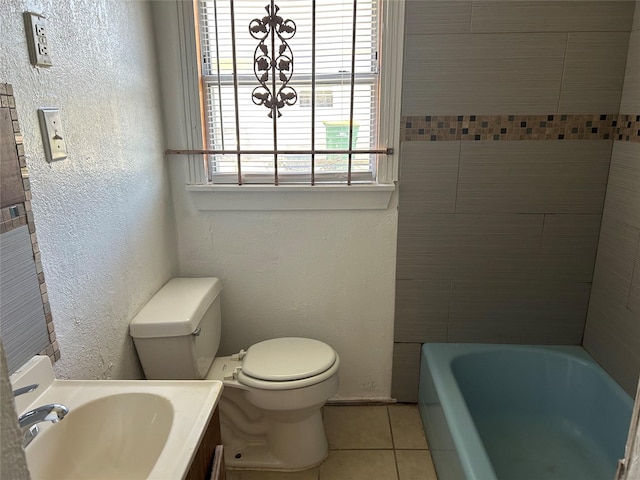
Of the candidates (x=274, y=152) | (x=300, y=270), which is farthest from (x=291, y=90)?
(x=300, y=270)

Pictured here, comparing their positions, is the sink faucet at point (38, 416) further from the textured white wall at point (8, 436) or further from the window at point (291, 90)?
the window at point (291, 90)

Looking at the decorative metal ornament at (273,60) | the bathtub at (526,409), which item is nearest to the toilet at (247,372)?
the bathtub at (526,409)

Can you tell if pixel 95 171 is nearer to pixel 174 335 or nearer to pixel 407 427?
pixel 174 335

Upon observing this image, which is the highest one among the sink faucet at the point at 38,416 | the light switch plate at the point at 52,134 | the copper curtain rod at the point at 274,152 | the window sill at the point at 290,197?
the light switch plate at the point at 52,134

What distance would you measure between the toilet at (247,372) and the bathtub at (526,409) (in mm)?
457

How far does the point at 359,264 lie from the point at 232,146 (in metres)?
0.76

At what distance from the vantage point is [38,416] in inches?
36.1

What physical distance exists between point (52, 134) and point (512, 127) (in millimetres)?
1630

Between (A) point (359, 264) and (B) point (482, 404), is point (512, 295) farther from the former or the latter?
(A) point (359, 264)

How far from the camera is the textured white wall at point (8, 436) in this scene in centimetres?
42

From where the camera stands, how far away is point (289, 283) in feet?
7.10

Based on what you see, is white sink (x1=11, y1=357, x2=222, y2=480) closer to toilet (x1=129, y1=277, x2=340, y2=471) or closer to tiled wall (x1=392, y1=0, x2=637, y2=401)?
toilet (x1=129, y1=277, x2=340, y2=471)

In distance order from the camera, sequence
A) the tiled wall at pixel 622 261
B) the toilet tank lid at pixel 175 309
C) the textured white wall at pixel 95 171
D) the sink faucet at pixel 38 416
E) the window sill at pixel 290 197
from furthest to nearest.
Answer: the window sill at pixel 290 197, the tiled wall at pixel 622 261, the toilet tank lid at pixel 175 309, the textured white wall at pixel 95 171, the sink faucet at pixel 38 416

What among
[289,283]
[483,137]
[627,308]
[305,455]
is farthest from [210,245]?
[627,308]
